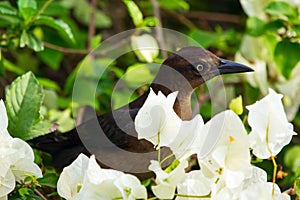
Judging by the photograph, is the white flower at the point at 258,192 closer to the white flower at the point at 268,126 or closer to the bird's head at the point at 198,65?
the white flower at the point at 268,126

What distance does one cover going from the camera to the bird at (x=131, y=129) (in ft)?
6.45

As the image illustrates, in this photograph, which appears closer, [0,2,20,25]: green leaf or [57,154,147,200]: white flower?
[57,154,147,200]: white flower

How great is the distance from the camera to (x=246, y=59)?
2.63 meters

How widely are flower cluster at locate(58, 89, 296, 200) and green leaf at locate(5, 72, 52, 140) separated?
17.1 inches

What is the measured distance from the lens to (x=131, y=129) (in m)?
1.99

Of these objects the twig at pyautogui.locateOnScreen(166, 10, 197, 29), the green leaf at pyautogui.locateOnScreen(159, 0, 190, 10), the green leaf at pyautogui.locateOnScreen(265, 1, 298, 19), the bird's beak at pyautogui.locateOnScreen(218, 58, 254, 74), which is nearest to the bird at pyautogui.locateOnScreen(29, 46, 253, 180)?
the bird's beak at pyautogui.locateOnScreen(218, 58, 254, 74)

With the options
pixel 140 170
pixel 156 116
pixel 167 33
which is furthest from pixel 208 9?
pixel 156 116

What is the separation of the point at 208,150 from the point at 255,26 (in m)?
1.21

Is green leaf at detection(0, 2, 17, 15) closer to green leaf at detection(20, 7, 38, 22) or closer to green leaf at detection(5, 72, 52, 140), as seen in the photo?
green leaf at detection(20, 7, 38, 22)

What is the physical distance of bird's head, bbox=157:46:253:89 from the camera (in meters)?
1.96

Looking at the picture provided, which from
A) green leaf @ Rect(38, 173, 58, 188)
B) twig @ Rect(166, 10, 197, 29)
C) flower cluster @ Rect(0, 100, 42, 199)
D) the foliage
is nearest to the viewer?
flower cluster @ Rect(0, 100, 42, 199)

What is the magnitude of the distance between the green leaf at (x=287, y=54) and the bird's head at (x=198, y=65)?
0.35 meters

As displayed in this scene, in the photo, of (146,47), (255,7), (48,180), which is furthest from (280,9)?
(48,180)

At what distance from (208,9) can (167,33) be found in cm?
103
